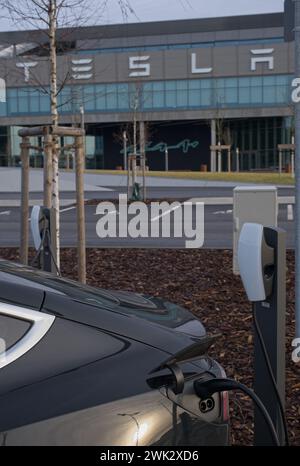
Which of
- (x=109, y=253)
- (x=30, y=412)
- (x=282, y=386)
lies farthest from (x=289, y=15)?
(x=109, y=253)

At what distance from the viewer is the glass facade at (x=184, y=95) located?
5738 cm

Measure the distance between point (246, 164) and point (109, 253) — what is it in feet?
185

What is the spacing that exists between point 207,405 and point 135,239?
36.3 ft

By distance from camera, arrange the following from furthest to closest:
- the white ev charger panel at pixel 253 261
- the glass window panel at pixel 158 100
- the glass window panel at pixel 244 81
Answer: the glass window panel at pixel 158 100 → the glass window panel at pixel 244 81 → the white ev charger panel at pixel 253 261

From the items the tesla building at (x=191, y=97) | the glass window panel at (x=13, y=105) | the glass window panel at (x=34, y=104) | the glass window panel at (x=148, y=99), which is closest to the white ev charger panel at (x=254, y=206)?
the tesla building at (x=191, y=97)

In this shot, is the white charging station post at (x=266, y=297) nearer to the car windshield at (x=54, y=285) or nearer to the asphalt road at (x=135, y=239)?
the car windshield at (x=54, y=285)

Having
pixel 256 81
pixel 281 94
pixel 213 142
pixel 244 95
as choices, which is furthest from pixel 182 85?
pixel 281 94

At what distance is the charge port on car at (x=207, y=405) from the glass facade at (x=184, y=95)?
55.4m

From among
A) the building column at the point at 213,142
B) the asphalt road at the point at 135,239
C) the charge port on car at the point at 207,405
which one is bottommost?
the asphalt road at the point at 135,239

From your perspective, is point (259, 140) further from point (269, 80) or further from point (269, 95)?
point (269, 80)

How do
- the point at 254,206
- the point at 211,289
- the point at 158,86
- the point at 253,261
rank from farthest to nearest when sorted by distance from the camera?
1. the point at 158,86
2. the point at 254,206
3. the point at 211,289
4. the point at 253,261

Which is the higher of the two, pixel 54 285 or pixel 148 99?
pixel 148 99

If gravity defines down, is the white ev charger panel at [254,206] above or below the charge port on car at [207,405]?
above

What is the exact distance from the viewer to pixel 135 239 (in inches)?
530
